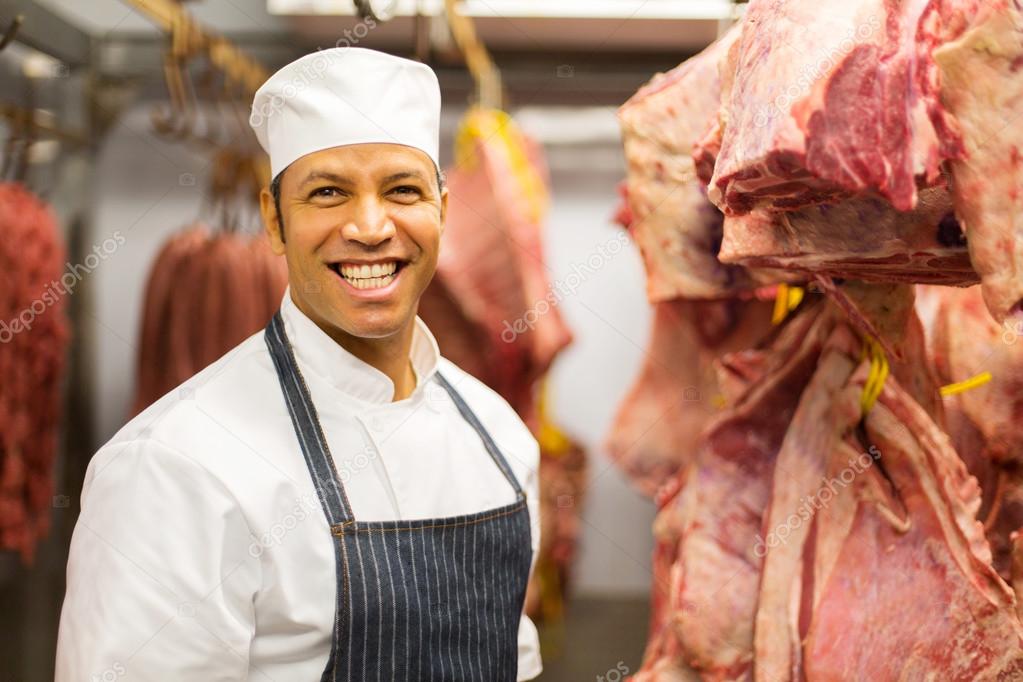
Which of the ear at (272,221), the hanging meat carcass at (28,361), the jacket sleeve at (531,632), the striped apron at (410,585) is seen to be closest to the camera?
the striped apron at (410,585)

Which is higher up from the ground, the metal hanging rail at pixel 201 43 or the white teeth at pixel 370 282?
the metal hanging rail at pixel 201 43

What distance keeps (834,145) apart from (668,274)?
2.14 ft

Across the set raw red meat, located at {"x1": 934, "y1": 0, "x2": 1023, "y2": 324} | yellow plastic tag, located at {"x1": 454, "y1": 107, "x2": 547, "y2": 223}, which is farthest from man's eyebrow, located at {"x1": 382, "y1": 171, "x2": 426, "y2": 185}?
yellow plastic tag, located at {"x1": 454, "y1": 107, "x2": 547, "y2": 223}

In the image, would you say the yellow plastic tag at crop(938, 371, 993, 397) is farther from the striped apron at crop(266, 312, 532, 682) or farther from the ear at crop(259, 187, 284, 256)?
the ear at crop(259, 187, 284, 256)

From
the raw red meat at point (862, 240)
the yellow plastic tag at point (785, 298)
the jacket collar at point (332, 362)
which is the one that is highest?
the raw red meat at point (862, 240)

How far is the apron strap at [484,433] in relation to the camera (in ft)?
6.18

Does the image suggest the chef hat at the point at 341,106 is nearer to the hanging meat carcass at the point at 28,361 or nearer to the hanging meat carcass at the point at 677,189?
the hanging meat carcass at the point at 677,189

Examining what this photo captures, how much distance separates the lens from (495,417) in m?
2.04

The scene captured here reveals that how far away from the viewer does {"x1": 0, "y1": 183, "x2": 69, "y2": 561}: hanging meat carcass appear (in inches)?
109

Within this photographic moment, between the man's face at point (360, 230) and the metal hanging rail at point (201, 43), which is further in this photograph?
the metal hanging rail at point (201, 43)

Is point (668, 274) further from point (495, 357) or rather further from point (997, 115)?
point (495, 357)

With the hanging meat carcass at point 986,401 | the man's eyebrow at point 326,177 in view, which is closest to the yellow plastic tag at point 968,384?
the hanging meat carcass at point 986,401

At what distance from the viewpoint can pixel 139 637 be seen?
4.42 ft

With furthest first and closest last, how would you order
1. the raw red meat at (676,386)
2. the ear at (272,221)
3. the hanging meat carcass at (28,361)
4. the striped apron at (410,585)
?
the hanging meat carcass at (28,361) < the raw red meat at (676,386) < the ear at (272,221) < the striped apron at (410,585)
